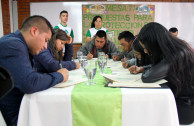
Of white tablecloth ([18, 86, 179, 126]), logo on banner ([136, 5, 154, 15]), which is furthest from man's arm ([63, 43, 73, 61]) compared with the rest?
logo on banner ([136, 5, 154, 15])

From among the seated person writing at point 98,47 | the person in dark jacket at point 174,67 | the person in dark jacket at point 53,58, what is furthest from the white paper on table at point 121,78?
the seated person writing at point 98,47

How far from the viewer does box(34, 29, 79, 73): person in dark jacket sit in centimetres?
138

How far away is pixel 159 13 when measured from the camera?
4.98 m

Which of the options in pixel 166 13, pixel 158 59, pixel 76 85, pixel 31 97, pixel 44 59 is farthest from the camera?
pixel 166 13

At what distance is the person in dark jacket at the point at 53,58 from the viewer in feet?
4.52

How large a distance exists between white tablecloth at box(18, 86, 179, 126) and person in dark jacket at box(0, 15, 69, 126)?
73mm

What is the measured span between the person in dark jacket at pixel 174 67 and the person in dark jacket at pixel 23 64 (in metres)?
0.63

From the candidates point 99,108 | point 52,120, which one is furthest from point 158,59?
point 52,120

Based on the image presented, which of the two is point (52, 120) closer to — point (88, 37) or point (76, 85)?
point (76, 85)

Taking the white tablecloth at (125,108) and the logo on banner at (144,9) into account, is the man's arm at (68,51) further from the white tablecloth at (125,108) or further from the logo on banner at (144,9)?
the logo on banner at (144,9)

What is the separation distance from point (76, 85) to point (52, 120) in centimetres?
25

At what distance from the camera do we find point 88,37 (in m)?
3.74

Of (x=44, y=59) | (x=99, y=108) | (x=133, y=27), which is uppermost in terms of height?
(x=133, y=27)

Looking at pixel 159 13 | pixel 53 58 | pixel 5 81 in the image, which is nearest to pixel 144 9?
pixel 159 13
